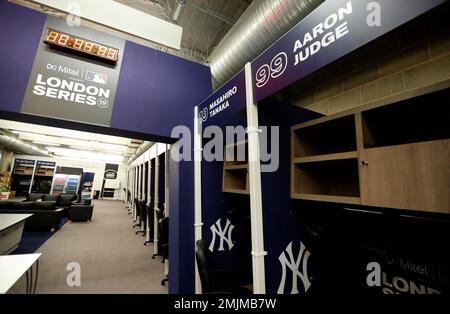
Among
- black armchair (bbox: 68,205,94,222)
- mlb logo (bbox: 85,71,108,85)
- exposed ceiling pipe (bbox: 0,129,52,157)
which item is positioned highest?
exposed ceiling pipe (bbox: 0,129,52,157)

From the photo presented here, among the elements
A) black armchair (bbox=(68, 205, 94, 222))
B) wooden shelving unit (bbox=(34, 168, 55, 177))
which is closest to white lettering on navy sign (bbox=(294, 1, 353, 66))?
black armchair (bbox=(68, 205, 94, 222))

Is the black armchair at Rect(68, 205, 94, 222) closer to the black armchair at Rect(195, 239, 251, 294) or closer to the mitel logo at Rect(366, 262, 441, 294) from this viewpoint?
the black armchair at Rect(195, 239, 251, 294)

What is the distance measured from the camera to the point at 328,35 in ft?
3.00

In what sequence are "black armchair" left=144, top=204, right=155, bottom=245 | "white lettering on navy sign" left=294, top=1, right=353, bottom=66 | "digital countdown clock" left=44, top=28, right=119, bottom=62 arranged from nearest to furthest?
"white lettering on navy sign" left=294, top=1, right=353, bottom=66
"digital countdown clock" left=44, top=28, right=119, bottom=62
"black armchair" left=144, top=204, right=155, bottom=245

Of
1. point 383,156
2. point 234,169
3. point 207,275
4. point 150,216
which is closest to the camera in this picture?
point 383,156

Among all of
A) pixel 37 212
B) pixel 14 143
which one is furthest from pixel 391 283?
pixel 14 143

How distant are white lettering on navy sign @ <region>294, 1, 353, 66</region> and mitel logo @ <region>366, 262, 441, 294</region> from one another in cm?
149

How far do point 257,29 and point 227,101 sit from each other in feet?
2.59

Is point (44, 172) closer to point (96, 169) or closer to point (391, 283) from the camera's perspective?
point (96, 169)

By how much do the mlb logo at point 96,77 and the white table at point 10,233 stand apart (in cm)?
331

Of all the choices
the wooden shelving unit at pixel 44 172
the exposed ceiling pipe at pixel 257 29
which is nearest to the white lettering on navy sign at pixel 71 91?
the exposed ceiling pipe at pixel 257 29

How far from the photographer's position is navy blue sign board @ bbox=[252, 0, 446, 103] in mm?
725
